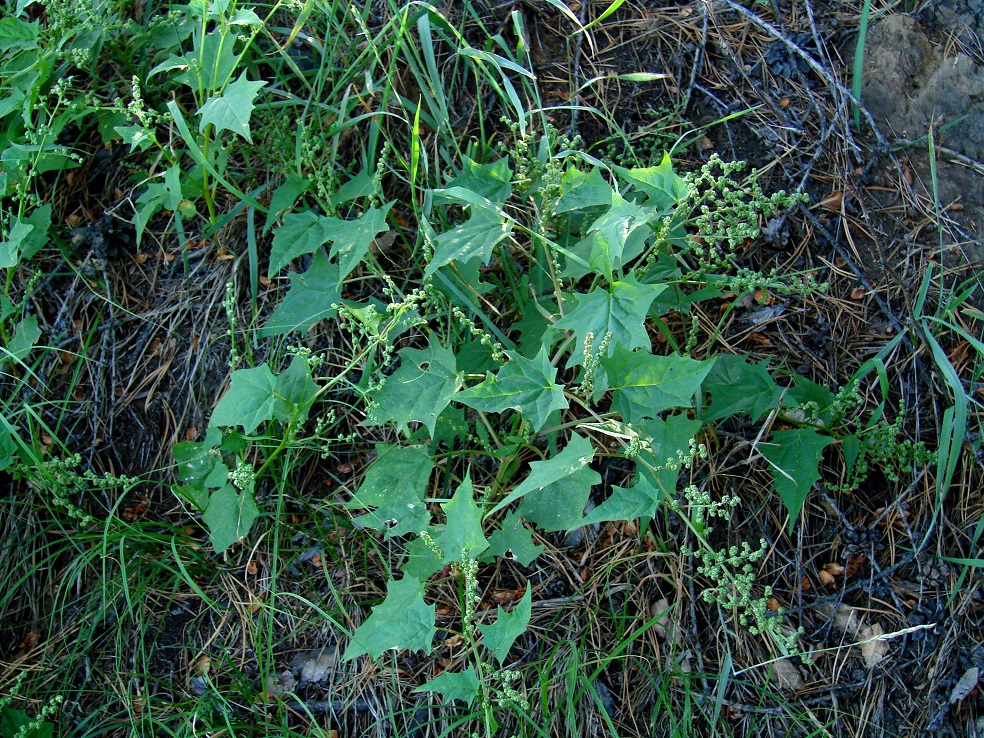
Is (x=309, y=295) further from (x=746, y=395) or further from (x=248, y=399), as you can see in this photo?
(x=746, y=395)

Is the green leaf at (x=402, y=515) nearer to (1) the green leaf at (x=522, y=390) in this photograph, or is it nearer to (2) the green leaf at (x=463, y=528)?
(2) the green leaf at (x=463, y=528)

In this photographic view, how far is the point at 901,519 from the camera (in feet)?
6.88

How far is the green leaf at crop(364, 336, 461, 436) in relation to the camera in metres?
1.87

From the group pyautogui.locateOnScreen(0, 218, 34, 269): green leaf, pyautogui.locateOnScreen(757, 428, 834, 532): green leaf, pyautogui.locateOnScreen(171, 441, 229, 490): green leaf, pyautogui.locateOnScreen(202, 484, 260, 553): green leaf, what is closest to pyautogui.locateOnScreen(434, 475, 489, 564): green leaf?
pyautogui.locateOnScreen(202, 484, 260, 553): green leaf

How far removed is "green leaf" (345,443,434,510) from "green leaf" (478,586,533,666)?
41 cm

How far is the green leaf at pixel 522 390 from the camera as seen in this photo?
5.62 ft

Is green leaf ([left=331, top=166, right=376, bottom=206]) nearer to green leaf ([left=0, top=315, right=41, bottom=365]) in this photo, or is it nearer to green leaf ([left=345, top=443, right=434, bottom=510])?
green leaf ([left=345, top=443, right=434, bottom=510])

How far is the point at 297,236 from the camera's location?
7.03 ft

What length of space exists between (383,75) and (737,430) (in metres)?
1.58

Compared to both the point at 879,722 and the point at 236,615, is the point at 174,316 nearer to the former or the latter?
the point at 236,615

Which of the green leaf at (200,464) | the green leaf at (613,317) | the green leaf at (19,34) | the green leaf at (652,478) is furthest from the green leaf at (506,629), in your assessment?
the green leaf at (19,34)

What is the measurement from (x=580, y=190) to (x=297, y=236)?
2.63 ft

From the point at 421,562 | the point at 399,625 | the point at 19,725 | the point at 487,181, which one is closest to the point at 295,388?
the point at 421,562

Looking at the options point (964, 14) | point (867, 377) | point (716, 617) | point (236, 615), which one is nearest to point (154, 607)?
point (236, 615)
